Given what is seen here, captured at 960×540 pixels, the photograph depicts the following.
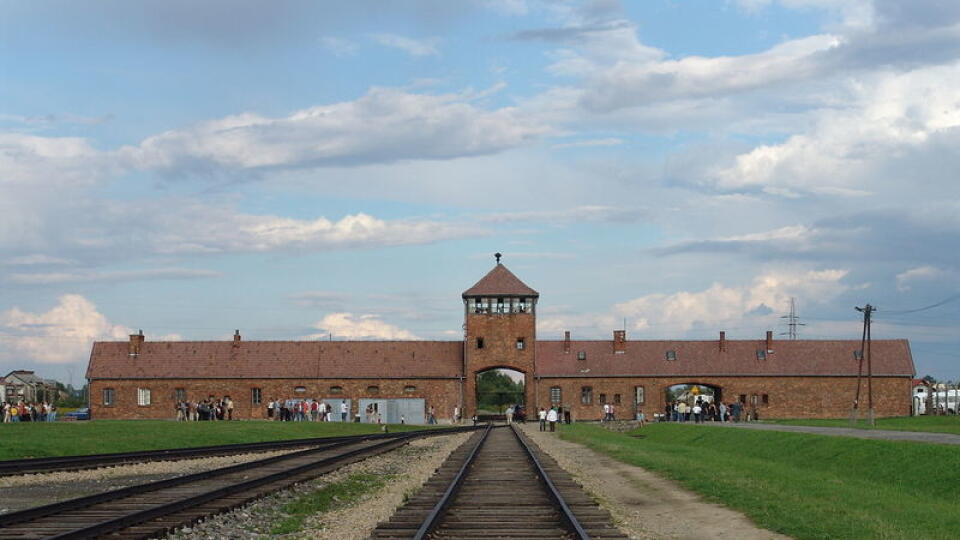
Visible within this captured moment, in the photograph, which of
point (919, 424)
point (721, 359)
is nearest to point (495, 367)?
point (721, 359)

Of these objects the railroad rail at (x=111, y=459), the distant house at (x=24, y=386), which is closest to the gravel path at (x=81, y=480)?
the railroad rail at (x=111, y=459)

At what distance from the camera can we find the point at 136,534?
1333 centimetres

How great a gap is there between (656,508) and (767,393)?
Answer: 64299 mm

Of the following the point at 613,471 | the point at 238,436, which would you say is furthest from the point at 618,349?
the point at 613,471

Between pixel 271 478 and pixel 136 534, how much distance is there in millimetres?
7426

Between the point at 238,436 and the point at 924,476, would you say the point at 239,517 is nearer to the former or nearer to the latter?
the point at 924,476

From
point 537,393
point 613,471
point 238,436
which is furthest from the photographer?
point 537,393

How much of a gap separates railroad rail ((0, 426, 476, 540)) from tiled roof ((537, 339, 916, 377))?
58.1m

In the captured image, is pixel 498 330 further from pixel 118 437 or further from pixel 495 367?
pixel 118 437

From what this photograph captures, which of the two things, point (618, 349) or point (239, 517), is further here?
point (618, 349)

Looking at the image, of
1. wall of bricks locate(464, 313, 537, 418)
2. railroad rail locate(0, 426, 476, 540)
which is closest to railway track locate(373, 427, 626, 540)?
railroad rail locate(0, 426, 476, 540)

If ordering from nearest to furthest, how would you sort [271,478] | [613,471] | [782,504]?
[782,504]
[271,478]
[613,471]

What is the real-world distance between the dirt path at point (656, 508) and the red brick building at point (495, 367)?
52.8 metres

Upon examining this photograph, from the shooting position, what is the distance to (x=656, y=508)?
1797cm
